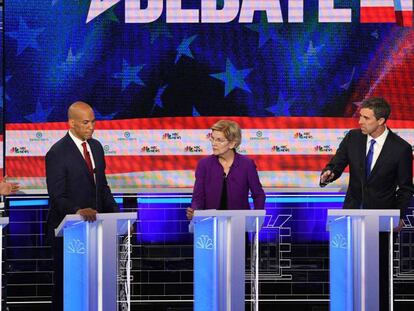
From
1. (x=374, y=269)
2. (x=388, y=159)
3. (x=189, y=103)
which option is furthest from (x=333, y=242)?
(x=189, y=103)

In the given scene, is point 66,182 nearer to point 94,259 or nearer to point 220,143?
point 94,259

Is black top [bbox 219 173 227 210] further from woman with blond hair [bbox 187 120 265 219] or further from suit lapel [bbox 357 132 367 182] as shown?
suit lapel [bbox 357 132 367 182]

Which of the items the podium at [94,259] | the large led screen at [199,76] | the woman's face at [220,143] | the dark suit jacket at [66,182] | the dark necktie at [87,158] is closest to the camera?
the podium at [94,259]

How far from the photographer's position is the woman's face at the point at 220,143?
779 centimetres

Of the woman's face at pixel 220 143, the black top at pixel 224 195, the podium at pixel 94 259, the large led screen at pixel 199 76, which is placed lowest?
the podium at pixel 94 259

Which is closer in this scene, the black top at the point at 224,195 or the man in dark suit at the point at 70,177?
the man in dark suit at the point at 70,177

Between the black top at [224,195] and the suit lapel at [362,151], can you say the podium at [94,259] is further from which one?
the suit lapel at [362,151]

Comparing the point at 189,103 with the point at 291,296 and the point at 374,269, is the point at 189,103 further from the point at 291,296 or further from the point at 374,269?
the point at 374,269

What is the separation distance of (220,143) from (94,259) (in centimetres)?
142

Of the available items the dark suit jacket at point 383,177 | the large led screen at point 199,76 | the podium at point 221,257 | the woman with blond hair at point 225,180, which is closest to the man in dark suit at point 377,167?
the dark suit jacket at point 383,177

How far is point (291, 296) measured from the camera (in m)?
10.1

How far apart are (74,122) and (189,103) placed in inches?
96.7

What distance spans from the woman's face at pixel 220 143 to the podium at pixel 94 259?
3.77 feet

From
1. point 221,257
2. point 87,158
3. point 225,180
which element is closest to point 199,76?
point 225,180
